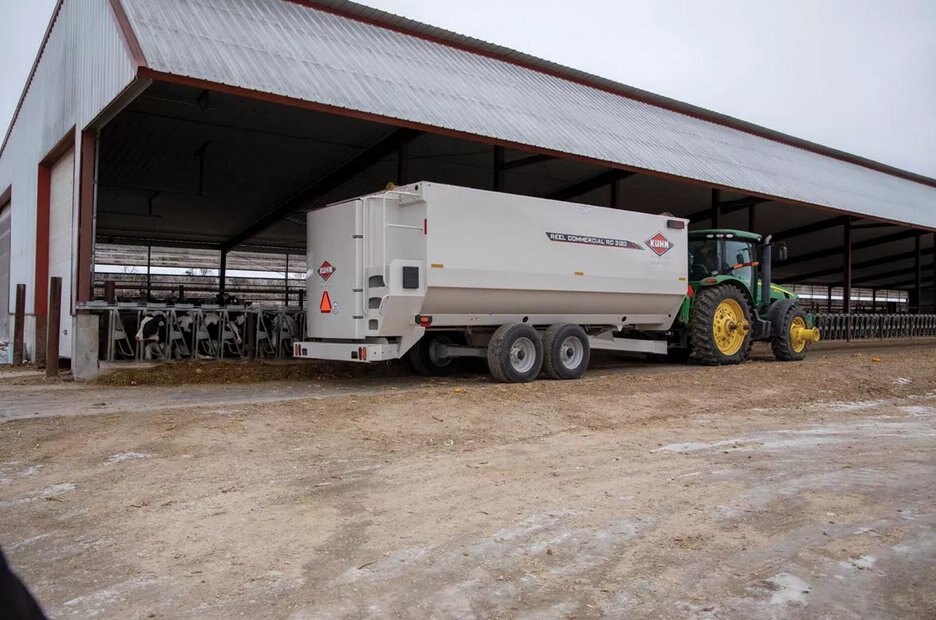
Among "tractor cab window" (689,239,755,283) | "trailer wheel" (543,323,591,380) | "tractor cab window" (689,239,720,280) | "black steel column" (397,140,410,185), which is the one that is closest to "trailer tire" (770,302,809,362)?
"tractor cab window" (689,239,755,283)

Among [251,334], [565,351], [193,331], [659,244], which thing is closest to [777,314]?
[659,244]

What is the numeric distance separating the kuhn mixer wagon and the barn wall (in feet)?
13.5

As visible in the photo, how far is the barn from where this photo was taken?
1198 centimetres

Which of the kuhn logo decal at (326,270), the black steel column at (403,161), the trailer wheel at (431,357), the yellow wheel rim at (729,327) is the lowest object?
the trailer wheel at (431,357)

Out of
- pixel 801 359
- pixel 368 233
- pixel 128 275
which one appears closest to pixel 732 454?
pixel 368 233

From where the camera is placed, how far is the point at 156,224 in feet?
82.1

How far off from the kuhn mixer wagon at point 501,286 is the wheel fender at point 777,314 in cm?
136

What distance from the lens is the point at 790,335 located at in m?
16.5

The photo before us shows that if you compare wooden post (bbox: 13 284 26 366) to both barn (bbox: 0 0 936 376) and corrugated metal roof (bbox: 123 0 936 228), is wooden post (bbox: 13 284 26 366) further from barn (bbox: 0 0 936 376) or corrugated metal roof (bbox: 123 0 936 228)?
corrugated metal roof (bbox: 123 0 936 228)

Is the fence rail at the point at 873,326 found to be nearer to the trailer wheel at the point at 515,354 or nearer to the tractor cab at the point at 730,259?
the tractor cab at the point at 730,259

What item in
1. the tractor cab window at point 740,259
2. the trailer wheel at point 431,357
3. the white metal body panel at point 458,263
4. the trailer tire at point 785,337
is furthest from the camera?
the trailer tire at point 785,337

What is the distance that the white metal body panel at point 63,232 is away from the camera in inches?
520

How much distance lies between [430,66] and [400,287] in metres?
7.05

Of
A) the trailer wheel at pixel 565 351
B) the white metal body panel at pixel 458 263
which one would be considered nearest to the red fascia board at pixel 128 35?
the white metal body panel at pixel 458 263
